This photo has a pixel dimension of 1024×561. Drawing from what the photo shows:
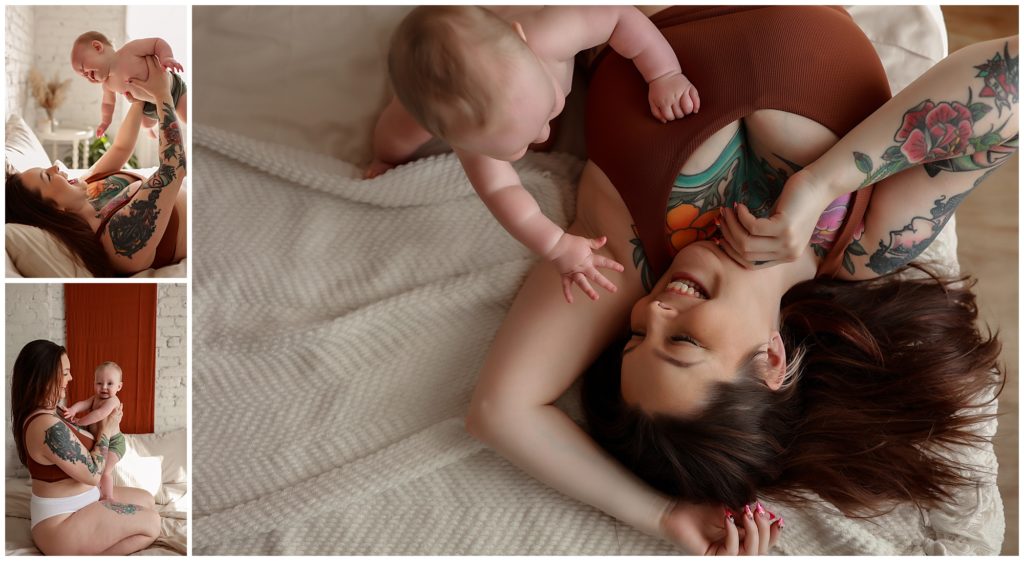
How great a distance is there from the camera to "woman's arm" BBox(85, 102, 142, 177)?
0.85 meters

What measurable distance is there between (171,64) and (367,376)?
1.81 feet

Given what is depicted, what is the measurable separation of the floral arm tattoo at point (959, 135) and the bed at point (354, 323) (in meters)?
0.26

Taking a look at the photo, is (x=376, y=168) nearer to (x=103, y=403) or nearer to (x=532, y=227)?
(x=532, y=227)

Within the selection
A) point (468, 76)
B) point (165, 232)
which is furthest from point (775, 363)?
point (165, 232)

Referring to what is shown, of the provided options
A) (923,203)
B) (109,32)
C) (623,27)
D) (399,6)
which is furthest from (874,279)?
(109,32)

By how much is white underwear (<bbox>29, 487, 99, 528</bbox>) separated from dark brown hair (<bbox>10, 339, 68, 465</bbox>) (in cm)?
5

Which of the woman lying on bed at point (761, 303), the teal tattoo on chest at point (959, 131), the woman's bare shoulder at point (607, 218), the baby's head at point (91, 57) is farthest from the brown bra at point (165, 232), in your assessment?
the teal tattoo on chest at point (959, 131)

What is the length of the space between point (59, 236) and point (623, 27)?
750 mm

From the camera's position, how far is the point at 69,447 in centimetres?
84

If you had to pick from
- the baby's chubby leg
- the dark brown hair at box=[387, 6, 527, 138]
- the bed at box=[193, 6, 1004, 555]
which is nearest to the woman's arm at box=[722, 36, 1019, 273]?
the bed at box=[193, 6, 1004, 555]

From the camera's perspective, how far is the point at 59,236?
853 millimetres

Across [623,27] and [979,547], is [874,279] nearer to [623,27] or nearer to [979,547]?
[979,547]

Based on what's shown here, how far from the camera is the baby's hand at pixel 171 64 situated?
34.2 inches

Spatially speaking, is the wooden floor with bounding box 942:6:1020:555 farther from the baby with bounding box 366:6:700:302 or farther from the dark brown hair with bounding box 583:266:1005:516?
the baby with bounding box 366:6:700:302
